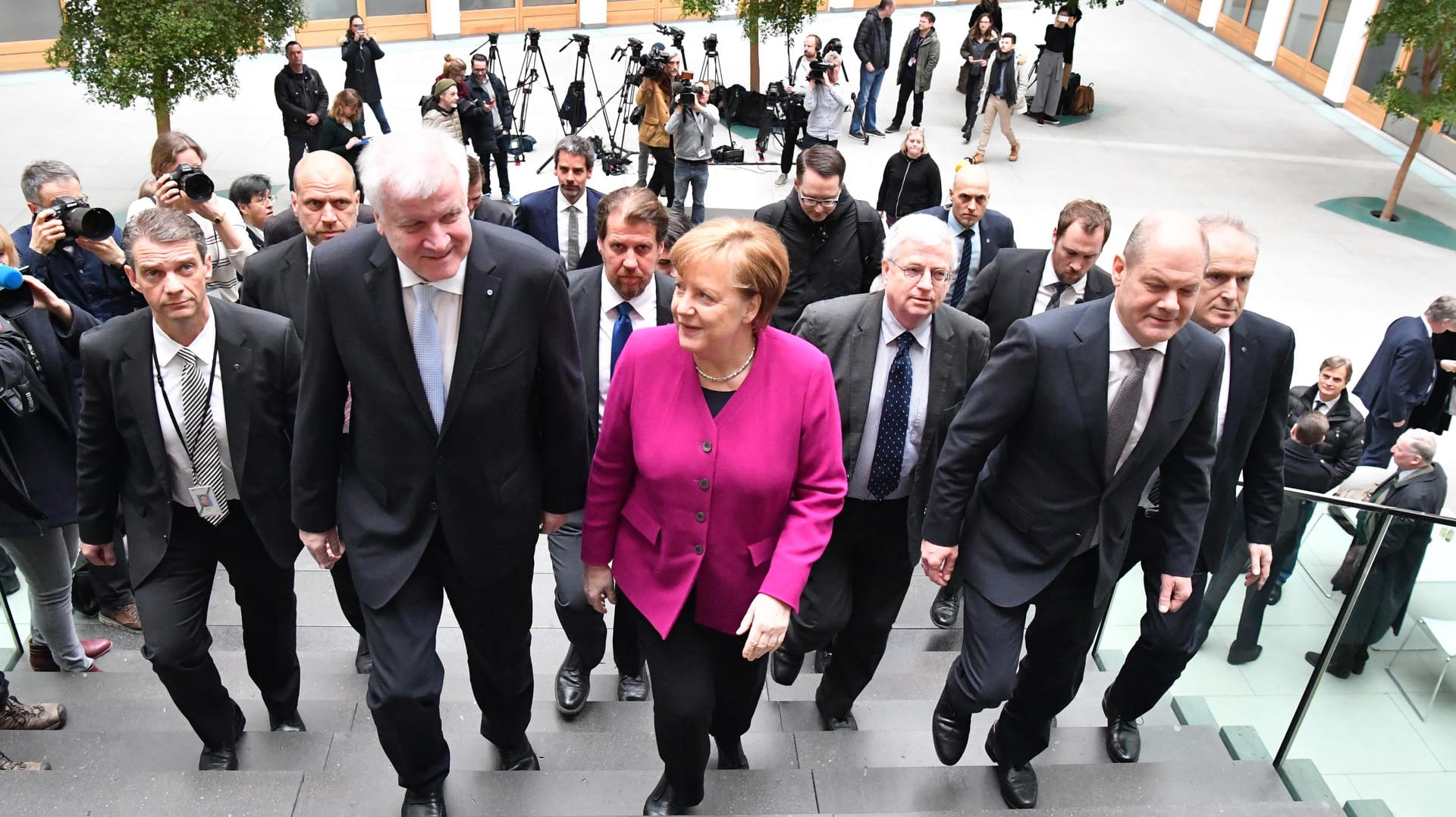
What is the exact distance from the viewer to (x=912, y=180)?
332 inches

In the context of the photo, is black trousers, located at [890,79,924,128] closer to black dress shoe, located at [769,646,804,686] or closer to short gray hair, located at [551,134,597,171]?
short gray hair, located at [551,134,597,171]

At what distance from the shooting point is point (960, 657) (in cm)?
351

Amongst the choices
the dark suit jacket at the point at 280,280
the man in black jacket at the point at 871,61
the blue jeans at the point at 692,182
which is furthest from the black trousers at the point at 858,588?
the man in black jacket at the point at 871,61

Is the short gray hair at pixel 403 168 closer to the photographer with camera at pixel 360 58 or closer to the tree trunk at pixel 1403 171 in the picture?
the photographer with camera at pixel 360 58

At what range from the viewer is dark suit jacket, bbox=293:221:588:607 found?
2805 millimetres

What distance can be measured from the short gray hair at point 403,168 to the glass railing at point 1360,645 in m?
2.88

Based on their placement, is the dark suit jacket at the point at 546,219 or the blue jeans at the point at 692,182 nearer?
the dark suit jacket at the point at 546,219

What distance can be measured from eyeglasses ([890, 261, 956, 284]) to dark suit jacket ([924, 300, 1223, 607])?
0.35m

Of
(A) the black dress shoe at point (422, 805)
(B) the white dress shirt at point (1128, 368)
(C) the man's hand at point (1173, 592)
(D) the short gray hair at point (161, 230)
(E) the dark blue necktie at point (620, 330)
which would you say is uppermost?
(D) the short gray hair at point (161, 230)

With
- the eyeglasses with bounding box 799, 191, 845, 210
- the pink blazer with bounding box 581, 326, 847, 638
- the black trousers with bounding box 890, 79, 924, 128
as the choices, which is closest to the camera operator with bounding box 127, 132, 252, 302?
the eyeglasses with bounding box 799, 191, 845, 210

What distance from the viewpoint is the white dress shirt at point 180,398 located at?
130 inches

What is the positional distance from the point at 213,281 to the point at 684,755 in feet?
11.2

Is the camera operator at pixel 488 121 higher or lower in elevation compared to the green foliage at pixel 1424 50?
lower

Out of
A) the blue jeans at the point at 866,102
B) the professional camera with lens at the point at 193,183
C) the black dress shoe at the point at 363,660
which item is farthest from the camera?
the blue jeans at the point at 866,102
